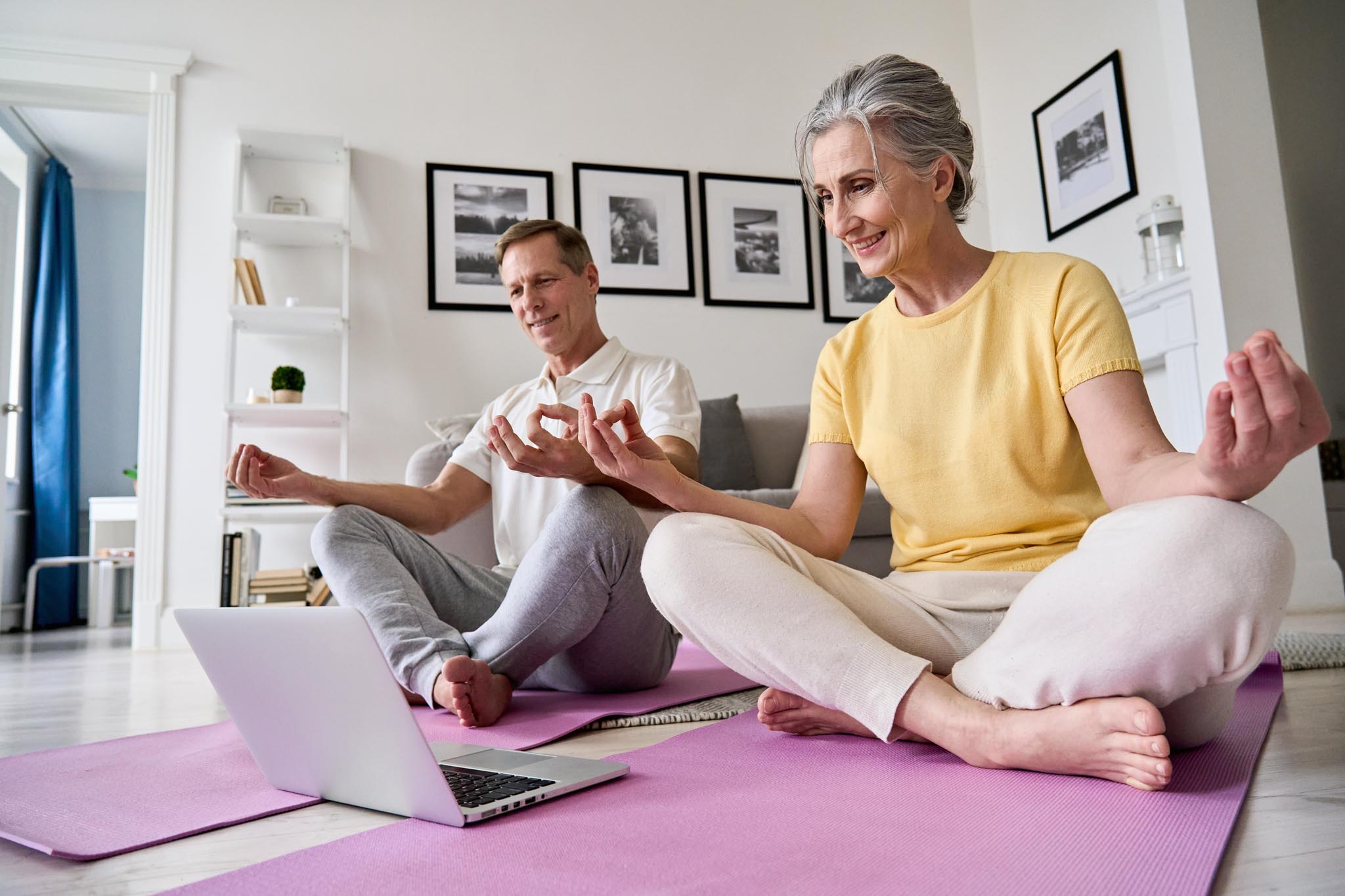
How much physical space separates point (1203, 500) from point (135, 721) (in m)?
1.75

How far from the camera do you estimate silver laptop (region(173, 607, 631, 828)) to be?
2.79ft

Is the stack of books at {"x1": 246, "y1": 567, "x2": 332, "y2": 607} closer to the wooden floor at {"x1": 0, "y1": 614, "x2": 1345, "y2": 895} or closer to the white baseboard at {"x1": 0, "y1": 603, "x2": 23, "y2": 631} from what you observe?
the wooden floor at {"x1": 0, "y1": 614, "x2": 1345, "y2": 895}

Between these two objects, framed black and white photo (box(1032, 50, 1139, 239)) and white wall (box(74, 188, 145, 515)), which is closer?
framed black and white photo (box(1032, 50, 1139, 239))

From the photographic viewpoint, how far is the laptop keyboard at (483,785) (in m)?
0.93


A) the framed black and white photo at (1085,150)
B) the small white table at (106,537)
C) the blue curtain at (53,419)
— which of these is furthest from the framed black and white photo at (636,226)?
Result: the blue curtain at (53,419)

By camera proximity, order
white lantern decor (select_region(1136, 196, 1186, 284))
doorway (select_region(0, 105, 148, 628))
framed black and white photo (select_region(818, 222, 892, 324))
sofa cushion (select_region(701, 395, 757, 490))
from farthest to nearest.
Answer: doorway (select_region(0, 105, 148, 628)), framed black and white photo (select_region(818, 222, 892, 324)), white lantern decor (select_region(1136, 196, 1186, 284)), sofa cushion (select_region(701, 395, 757, 490))

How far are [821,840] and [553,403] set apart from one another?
1226 mm

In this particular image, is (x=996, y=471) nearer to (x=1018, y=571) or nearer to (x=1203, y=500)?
(x=1018, y=571)

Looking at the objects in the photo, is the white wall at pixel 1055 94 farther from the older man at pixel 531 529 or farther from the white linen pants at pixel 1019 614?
the white linen pants at pixel 1019 614

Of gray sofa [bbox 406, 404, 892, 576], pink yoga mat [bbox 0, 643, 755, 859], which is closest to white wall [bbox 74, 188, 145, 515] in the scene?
gray sofa [bbox 406, 404, 892, 576]

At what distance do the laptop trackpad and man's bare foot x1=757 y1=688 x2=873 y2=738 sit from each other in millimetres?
300

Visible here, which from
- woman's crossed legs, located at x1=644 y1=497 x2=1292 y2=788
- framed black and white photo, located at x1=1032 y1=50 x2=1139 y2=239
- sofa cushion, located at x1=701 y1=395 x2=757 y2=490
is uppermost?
framed black and white photo, located at x1=1032 y1=50 x2=1139 y2=239

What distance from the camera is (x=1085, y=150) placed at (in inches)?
154

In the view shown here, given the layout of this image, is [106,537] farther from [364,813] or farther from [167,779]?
[364,813]
